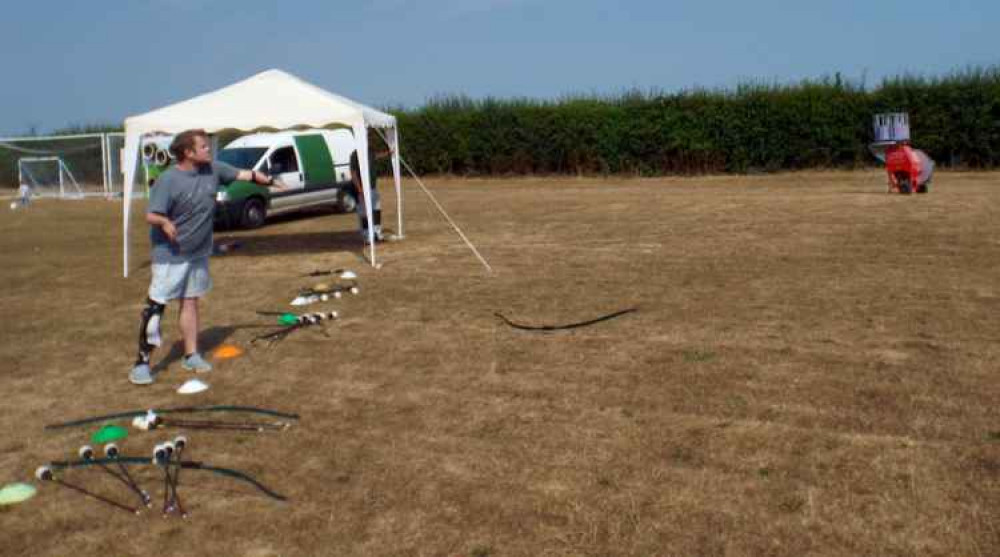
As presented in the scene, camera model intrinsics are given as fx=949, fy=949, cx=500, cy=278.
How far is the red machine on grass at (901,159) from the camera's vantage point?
19.0 meters

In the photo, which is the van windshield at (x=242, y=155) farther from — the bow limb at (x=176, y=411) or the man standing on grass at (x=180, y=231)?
the bow limb at (x=176, y=411)

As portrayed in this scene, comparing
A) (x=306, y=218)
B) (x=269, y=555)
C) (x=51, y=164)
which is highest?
(x=51, y=164)

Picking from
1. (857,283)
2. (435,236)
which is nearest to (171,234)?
(857,283)

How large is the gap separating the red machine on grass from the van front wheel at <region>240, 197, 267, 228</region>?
12.5 metres

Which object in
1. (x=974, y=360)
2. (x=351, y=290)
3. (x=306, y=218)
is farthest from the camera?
(x=306, y=218)

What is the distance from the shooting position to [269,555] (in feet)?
13.5

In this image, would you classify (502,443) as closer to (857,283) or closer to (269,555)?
(269,555)

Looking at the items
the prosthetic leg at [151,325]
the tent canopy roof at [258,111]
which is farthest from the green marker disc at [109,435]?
the tent canopy roof at [258,111]

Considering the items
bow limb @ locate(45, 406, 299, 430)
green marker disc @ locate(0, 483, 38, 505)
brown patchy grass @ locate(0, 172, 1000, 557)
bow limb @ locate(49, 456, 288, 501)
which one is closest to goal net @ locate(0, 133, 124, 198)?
brown patchy grass @ locate(0, 172, 1000, 557)

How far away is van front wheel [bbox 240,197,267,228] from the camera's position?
1798 centimetres

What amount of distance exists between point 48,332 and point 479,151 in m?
27.0

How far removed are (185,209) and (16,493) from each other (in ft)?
8.06

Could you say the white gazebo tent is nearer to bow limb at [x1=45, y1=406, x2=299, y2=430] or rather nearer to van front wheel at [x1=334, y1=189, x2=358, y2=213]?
bow limb at [x1=45, y1=406, x2=299, y2=430]

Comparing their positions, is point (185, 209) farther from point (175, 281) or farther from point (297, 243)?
point (297, 243)
